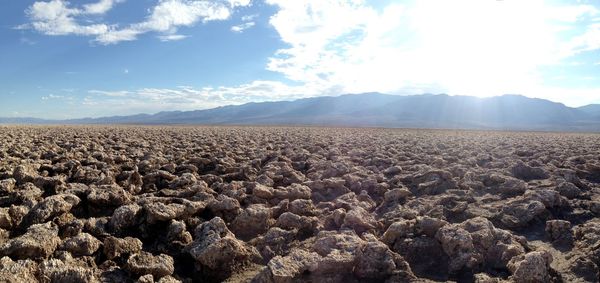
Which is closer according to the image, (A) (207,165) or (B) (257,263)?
(B) (257,263)

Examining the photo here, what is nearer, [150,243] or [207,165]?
[150,243]

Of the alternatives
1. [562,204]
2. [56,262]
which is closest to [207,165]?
[56,262]

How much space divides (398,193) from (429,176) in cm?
121

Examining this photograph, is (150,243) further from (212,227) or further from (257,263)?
(257,263)

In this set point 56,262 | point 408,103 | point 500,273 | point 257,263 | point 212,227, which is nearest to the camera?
point 56,262

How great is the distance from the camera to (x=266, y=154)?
970 centimetres

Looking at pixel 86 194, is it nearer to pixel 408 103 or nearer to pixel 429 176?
pixel 429 176

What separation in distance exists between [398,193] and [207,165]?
12.4 feet

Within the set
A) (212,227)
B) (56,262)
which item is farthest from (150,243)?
(56,262)

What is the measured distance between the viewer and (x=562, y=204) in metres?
4.95

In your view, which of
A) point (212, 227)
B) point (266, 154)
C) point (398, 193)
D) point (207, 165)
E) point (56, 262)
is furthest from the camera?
point (266, 154)

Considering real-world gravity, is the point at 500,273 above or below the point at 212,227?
below

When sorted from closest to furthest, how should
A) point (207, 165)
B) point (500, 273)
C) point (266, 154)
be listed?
1. point (500, 273)
2. point (207, 165)
3. point (266, 154)

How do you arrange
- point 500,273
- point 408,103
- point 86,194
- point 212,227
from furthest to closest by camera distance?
point 408,103
point 86,194
point 212,227
point 500,273
